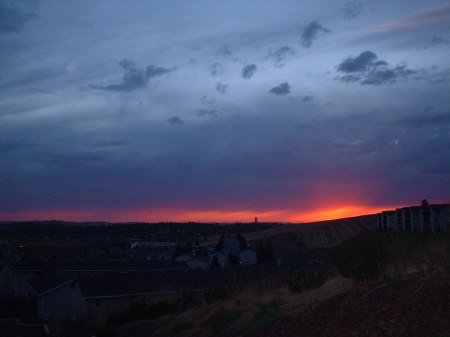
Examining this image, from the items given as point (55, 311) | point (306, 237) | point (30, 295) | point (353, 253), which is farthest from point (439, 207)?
point (306, 237)

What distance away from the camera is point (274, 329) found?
1356cm

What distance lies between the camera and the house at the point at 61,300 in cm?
4388

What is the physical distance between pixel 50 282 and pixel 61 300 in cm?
235

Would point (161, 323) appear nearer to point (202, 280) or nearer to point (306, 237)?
point (202, 280)

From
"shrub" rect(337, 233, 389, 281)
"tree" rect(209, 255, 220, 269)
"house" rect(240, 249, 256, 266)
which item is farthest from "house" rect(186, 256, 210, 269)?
"shrub" rect(337, 233, 389, 281)

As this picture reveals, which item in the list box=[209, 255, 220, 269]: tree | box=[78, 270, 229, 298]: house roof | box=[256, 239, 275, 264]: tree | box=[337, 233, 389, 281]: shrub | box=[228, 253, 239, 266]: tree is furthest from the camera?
box=[256, 239, 275, 264]: tree

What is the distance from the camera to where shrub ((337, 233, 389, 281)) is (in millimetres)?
16250

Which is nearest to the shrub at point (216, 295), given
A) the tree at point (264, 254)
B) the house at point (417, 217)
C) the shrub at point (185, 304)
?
the shrub at point (185, 304)

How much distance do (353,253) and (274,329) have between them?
454 centimetres

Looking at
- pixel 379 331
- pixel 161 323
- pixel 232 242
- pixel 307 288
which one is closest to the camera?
pixel 379 331

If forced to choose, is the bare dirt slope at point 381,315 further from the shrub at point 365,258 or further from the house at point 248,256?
the house at point 248,256

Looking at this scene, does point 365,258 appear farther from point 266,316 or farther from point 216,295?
point 216,295

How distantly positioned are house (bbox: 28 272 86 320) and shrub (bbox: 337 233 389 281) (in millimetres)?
30998

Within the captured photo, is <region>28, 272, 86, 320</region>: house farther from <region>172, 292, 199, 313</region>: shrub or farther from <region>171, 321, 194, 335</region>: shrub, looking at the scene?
<region>171, 321, 194, 335</region>: shrub
